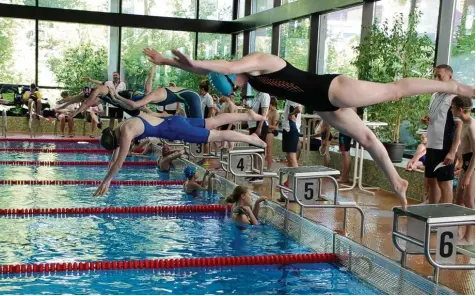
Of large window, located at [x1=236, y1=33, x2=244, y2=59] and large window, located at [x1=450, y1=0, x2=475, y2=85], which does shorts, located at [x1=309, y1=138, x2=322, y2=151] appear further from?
large window, located at [x1=236, y1=33, x2=244, y2=59]

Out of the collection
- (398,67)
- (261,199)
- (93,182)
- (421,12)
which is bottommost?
(93,182)

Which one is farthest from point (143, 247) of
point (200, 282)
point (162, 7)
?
point (162, 7)

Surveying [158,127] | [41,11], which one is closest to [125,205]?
[158,127]

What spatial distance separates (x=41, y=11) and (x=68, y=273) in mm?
14958

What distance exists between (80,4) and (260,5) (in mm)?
5730

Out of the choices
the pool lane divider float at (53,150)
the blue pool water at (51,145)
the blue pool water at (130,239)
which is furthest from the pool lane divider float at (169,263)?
the blue pool water at (51,145)

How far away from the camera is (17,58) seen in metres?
18.9

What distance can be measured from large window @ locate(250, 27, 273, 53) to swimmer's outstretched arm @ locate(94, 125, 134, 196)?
11.9 meters

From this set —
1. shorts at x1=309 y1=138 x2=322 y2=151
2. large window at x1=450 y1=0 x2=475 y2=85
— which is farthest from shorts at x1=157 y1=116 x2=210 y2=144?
Answer: shorts at x1=309 y1=138 x2=322 y2=151

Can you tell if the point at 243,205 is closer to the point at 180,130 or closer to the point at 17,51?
the point at 180,130

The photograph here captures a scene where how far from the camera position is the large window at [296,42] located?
15102mm

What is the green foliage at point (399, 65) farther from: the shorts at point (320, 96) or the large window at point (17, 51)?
the large window at point (17, 51)

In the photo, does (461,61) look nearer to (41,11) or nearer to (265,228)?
(265,228)

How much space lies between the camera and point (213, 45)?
20766 millimetres
